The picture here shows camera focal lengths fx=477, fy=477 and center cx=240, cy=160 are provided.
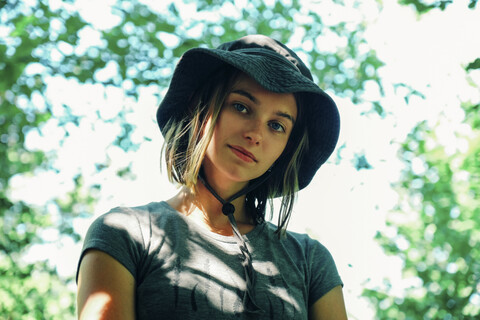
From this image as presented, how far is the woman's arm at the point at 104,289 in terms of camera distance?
1285mm

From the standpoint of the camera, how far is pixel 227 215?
175 centimetres

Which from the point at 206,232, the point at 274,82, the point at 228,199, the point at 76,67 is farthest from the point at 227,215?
the point at 76,67

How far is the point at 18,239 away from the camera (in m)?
5.68

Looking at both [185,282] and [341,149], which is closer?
[185,282]

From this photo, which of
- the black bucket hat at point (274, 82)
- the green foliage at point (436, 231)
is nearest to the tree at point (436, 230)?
the green foliage at point (436, 231)

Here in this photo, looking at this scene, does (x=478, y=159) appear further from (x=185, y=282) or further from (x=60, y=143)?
(x=185, y=282)

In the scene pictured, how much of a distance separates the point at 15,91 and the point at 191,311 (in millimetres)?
3301

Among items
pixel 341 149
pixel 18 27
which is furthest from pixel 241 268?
pixel 341 149

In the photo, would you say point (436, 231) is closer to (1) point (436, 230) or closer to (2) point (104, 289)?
(1) point (436, 230)

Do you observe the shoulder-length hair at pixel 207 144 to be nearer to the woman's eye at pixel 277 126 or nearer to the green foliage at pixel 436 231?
the woman's eye at pixel 277 126

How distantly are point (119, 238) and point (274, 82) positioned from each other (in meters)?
0.73

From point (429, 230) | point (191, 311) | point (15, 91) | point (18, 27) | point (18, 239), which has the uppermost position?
point (18, 27)

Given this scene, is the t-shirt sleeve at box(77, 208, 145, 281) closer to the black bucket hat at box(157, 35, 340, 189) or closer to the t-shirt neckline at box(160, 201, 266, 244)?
the t-shirt neckline at box(160, 201, 266, 244)

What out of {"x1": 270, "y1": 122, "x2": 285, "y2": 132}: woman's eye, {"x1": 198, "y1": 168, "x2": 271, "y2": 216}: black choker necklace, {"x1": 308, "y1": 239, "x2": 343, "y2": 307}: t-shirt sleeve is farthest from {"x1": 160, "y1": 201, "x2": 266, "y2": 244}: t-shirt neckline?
{"x1": 270, "y1": 122, "x2": 285, "y2": 132}: woman's eye
